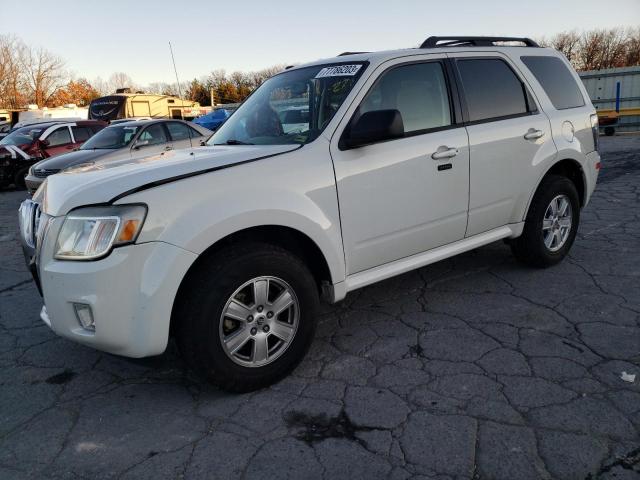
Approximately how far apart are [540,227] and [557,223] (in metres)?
0.30

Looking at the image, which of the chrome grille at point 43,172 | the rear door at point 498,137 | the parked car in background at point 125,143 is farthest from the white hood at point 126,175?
the chrome grille at point 43,172

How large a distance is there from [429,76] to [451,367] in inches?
77.3

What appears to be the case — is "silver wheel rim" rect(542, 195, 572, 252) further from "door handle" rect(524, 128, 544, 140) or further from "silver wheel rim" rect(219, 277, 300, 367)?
"silver wheel rim" rect(219, 277, 300, 367)

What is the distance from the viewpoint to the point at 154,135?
34.0ft

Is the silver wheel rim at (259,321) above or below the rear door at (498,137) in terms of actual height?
below

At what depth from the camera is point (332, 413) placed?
2545mm

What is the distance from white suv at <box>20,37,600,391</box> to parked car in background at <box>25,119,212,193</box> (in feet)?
21.0

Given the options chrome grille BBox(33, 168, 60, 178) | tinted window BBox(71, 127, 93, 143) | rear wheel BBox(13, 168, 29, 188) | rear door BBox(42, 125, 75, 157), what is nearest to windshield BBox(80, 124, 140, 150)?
chrome grille BBox(33, 168, 60, 178)

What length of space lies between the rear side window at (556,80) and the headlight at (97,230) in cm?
337

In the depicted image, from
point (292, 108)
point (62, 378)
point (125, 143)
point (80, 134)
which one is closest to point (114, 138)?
point (125, 143)

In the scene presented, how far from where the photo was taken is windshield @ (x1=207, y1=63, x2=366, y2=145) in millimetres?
3160

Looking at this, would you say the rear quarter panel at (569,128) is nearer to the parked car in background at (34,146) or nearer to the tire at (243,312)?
the tire at (243,312)

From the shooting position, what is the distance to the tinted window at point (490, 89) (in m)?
3.65

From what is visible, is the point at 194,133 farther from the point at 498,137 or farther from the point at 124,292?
the point at 124,292
